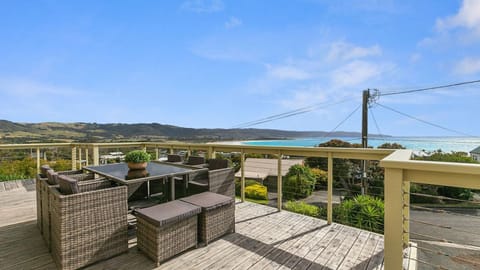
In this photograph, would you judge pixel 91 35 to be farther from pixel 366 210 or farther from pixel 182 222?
pixel 366 210

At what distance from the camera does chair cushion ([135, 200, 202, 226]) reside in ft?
7.00

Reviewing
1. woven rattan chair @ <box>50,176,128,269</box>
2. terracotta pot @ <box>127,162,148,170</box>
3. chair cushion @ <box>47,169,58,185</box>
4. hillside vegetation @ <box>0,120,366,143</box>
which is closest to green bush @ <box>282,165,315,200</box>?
hillside vegetation @ <box>0,120,366,143</box>

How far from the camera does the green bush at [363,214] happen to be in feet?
11.6

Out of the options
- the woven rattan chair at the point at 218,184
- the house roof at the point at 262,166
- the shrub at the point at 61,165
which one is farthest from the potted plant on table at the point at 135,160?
the house roof at the point at 262,166

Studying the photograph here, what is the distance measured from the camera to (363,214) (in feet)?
11.9

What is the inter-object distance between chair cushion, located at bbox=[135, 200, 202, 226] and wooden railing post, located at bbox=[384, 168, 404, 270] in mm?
1738

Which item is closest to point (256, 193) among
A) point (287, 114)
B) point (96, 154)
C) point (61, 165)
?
point (96, 154)

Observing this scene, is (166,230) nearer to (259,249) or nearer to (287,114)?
(259,249)

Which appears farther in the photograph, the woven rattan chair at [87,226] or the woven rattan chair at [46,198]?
the woven rattan chair at [46,198]

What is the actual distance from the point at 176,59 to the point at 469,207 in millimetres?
19557

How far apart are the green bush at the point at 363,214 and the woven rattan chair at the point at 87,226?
3070 millimetres

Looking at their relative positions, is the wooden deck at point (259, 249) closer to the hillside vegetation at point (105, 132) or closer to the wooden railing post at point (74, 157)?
the wooden railing post at point (74, 157)

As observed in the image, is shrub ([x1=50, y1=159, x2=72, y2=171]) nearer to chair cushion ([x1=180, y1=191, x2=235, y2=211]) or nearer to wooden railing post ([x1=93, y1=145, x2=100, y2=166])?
wooden railing post ([x1=93, y1=145, x2=100, y2=166])

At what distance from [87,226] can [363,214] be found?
3.84 m
